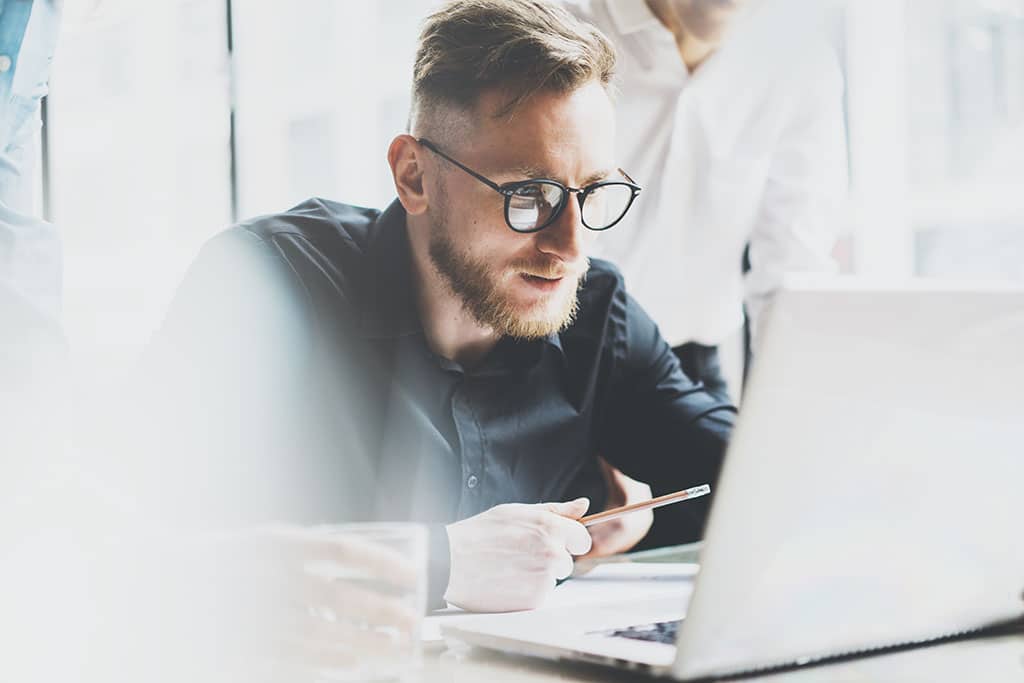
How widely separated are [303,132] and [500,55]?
378 centimetres

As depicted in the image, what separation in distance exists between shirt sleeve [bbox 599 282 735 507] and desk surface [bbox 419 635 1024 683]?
3.00ft

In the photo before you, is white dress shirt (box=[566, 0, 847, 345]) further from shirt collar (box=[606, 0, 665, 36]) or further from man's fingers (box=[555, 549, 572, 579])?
man's fingers (box=[555, 549, 572, 579])

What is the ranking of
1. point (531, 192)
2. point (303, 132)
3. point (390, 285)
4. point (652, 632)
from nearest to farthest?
point (652, 632)
point (531, 192)
point (390, 285)
point (303, 132)

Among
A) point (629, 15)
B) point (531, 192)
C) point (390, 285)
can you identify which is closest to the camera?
point (531, 192)

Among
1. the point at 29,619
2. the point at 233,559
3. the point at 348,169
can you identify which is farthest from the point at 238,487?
the point at 348,169

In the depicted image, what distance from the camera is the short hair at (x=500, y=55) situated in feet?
4.83

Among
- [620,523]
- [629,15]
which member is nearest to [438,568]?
[620,523]

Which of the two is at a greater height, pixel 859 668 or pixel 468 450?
pixel 859 668

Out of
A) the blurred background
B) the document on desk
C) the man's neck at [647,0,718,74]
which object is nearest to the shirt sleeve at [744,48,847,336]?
the man's neck at [647,0,718,74]

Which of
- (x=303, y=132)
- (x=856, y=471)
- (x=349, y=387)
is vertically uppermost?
(x=856, y=471)

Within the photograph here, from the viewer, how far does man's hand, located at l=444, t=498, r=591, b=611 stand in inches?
37.7

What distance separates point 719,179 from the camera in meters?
2.30

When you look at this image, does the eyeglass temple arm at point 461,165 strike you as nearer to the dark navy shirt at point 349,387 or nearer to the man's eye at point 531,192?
the man's eye at point 531,192

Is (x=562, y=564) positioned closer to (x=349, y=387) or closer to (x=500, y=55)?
(x=349, y=387)
